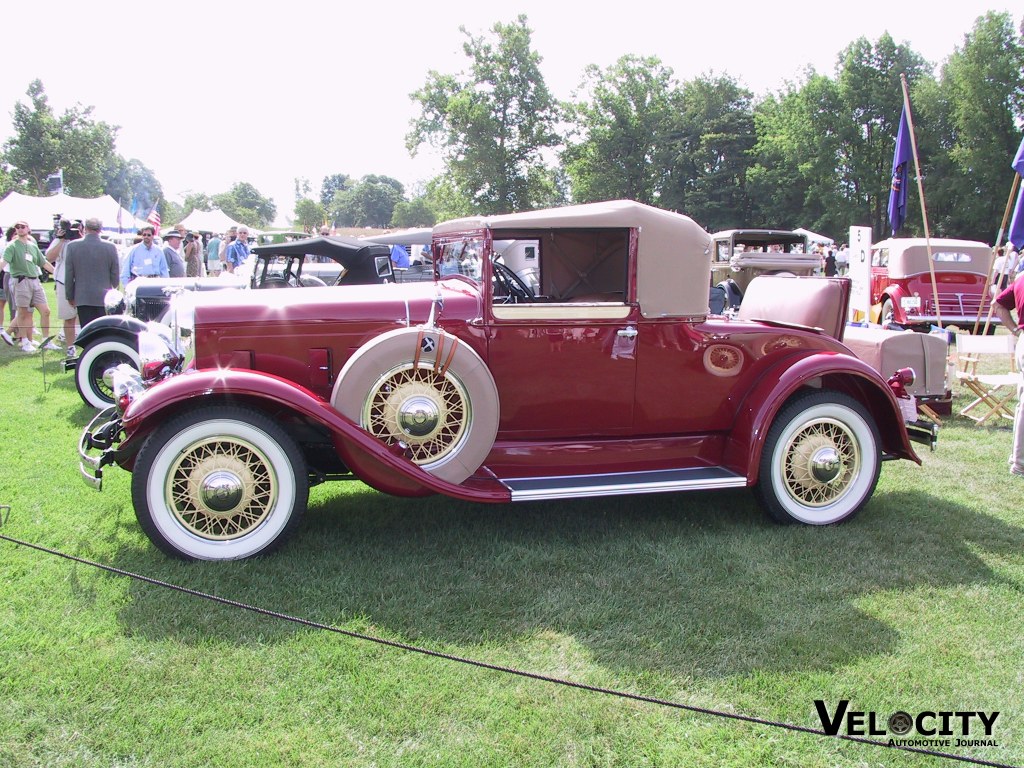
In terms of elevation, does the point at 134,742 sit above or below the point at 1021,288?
below

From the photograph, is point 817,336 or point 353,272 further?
point 353,272

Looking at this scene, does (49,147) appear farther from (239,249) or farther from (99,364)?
(99,364)

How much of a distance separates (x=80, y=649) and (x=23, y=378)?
6827mm

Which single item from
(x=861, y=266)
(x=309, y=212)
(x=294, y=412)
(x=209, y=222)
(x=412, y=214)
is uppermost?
(x=412, y=214)

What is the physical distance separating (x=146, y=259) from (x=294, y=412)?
7932 millimetres

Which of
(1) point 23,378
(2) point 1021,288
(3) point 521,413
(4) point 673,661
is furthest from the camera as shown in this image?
(1) point 23,378

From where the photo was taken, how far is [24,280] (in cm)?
999

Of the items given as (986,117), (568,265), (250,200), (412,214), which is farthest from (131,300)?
(250,200)

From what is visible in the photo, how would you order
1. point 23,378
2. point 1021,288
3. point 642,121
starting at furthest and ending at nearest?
point 642,121 → point 23,378 → point 1021,288

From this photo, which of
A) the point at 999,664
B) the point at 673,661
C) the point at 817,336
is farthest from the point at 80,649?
the point at 817,336

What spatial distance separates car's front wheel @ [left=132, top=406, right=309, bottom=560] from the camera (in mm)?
3465

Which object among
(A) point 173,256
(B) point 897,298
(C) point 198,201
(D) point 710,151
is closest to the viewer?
(A) point 173,256

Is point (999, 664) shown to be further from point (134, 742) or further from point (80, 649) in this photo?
point (80, 649)

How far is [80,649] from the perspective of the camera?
9.30 ft
